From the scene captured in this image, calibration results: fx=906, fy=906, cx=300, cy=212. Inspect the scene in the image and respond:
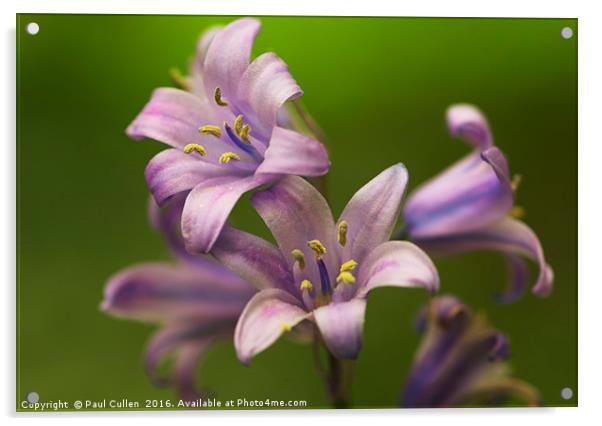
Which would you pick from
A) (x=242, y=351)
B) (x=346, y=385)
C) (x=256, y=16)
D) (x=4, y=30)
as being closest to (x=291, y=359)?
(x=346, y=385)

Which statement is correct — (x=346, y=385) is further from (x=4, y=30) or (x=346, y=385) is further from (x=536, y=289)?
(x=4, y=30)

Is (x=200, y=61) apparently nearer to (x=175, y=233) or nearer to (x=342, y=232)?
(x=175, y=233)

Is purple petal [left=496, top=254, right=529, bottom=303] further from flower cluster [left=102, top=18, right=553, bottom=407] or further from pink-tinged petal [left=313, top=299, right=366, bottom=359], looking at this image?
pink-tinged petal [left=313, top=299, right=366, bottom=359]

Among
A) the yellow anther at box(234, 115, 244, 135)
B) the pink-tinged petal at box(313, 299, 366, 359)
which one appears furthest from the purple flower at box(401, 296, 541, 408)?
the yellow anther at box(234, 115, 244, 135)

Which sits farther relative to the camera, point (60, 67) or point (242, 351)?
point (60, 67)

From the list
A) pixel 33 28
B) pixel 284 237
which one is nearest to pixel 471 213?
pixel 284 237

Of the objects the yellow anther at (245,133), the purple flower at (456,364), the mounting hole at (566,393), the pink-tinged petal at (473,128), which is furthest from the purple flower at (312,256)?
the mounting hole at (566,393)

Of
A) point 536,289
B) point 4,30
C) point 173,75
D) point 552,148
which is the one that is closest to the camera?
point 536,289
